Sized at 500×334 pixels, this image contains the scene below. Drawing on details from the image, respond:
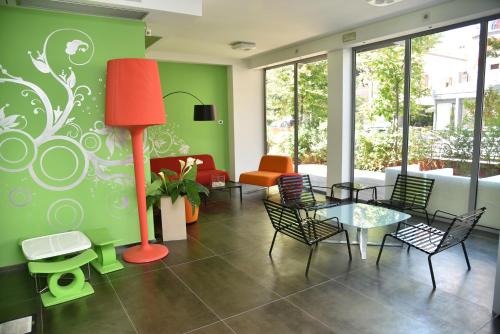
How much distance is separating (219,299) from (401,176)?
12.1 ft

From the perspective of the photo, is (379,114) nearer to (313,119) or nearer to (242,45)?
(313,119)

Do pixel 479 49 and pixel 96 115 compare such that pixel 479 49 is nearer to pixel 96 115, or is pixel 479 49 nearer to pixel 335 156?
pixel 335 156

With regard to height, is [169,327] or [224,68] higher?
[224,68]

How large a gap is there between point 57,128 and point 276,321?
3070mm

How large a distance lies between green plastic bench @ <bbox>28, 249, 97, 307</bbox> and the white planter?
4.50ft

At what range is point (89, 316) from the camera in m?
2.93

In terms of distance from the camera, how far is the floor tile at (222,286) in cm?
305

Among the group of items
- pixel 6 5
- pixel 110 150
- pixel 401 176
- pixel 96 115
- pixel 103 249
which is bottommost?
pixel 103 249

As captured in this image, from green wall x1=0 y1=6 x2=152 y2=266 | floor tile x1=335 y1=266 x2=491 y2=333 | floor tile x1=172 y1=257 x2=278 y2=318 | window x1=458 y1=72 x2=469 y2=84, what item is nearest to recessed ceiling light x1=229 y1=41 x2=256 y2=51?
green wall x1=0 y1=6 x2=152 y2=266

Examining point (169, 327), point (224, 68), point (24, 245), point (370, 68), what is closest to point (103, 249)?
point (24, 245)

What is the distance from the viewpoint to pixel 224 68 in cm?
883

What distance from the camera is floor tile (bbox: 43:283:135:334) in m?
2.75

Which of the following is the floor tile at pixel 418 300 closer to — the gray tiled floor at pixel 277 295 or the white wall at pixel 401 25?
the gray tiled floor at pixel 277 295

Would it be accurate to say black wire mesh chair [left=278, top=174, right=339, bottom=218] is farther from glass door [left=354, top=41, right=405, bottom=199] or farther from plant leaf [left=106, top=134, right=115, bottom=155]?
plant leaf [left=106, top=134, right=115, bottom=155]
